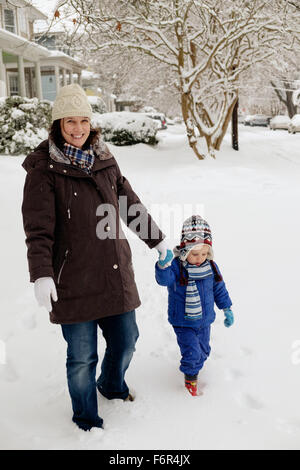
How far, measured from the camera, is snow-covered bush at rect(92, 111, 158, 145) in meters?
16.5

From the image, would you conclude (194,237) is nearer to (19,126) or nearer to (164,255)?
(164,255)

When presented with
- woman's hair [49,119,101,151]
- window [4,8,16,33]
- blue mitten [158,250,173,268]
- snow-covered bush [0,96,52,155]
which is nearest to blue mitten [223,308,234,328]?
blue mitten [158,250,173,268]

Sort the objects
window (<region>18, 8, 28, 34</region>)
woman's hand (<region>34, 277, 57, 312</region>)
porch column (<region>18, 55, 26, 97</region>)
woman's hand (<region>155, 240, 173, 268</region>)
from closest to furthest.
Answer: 1. woman's hand (<region>34, 277, 57, 312</region>)
2. woman's hand (<region>155, 240, 173, 268</region>)
3. porch column (<region>18, 55, 26, 97</region>)
4. window (<region>18, 8, 28, 34</region>)

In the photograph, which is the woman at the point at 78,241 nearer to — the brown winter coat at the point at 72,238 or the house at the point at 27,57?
the brown winter coat at the point at 72,238

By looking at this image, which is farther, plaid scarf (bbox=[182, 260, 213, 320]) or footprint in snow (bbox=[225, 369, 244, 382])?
footprint in snow (bbox=[225, 369, 244, 382])

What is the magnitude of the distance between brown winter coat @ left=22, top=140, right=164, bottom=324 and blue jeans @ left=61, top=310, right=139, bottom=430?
11cm

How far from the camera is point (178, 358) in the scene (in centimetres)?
343

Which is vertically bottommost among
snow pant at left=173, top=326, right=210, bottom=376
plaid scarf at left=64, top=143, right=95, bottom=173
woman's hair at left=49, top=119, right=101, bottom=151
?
snow pant at left=173, top=326, right=210, bottom=376

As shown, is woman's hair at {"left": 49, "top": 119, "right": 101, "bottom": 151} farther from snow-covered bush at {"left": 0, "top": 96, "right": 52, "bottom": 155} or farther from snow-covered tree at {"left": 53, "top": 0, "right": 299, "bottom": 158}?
snow-covered bush at {"left": 0, "top": 96, "right": 52, "bottom": 155}

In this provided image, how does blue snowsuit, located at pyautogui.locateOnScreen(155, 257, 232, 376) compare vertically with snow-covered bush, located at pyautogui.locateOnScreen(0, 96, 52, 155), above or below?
below

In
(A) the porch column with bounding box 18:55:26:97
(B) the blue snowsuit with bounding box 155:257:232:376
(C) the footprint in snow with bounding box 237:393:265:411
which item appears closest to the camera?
(C) the footprint in snow with bounding box 237:393:265:411

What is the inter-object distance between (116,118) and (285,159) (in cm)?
657

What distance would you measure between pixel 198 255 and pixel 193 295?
0.27 metres

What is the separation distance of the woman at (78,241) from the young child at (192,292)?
445 mm
